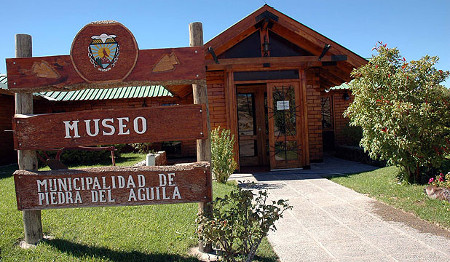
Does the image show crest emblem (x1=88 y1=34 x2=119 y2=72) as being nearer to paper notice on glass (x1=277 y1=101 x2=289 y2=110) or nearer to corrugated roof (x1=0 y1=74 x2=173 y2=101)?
paper notice on glass (x1=277 y1=101 x2=289 y2=110)

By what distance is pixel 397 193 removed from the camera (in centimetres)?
593

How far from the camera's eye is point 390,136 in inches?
239

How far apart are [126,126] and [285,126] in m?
6.56

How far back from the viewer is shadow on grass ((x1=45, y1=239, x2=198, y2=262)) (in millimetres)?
3396

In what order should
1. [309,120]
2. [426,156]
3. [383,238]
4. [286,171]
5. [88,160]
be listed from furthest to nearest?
[88,160] < [309,120] < [286,171] < [426,156] < [383,238]

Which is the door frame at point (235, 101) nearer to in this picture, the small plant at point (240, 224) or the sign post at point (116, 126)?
the sign post at point (116, 126)

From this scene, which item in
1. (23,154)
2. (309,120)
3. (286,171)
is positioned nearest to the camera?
(23,154)

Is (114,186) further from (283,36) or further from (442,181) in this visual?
(283,36)

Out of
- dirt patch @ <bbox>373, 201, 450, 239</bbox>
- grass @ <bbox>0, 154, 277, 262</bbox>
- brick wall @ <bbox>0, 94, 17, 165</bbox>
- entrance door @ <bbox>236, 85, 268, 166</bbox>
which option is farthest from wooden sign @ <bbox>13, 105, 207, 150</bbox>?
brick wall @ <bbox>0, 94, 17, 165</bbox>

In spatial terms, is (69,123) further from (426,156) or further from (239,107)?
(239,107)

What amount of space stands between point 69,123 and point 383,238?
4.02 meters

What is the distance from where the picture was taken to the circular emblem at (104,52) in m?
3.39

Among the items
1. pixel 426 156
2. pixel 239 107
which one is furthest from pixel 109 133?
pixel 239 107

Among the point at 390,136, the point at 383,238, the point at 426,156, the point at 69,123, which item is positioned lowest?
the point at 383,238
